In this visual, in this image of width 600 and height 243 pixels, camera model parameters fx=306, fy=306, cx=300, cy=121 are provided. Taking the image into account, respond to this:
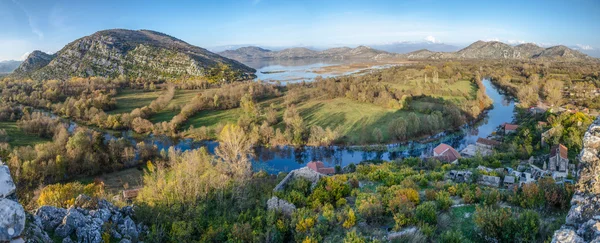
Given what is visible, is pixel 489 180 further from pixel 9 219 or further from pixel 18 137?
pixel 18 137

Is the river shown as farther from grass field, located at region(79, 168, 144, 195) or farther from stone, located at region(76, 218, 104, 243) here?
stone, located at region(76, 218, 104, 243)

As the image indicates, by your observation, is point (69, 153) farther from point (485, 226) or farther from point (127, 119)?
point (485, 226)

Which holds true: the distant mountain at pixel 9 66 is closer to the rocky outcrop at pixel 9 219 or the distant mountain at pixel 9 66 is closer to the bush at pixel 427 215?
the rocky outcrop at pixel 9 219

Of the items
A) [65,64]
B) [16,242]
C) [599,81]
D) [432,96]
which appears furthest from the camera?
[65,64]

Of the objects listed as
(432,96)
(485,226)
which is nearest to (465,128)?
(432,96)

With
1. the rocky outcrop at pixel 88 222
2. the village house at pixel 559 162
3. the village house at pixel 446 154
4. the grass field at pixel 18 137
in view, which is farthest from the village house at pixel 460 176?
the grass field at pixel 18 137

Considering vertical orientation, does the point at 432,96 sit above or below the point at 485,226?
below
